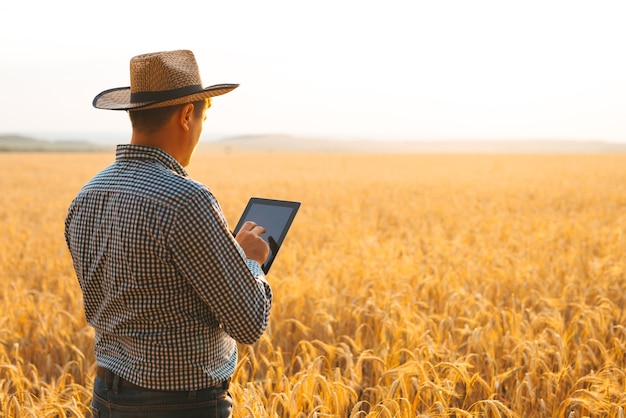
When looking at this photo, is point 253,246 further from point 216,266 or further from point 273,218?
point 216,266

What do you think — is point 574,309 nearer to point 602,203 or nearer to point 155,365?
point 155,365

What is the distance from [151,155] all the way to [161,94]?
197 millimetres

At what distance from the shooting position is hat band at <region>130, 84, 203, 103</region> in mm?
1874

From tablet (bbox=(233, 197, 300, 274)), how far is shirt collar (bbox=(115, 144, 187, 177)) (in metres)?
0.43

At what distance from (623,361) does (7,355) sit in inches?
164

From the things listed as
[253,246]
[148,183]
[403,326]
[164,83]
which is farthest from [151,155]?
[403,326]

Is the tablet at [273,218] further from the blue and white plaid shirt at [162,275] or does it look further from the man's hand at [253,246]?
the blue and white plaid shirt at [162,275]

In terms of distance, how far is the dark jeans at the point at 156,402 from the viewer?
192 centimetres

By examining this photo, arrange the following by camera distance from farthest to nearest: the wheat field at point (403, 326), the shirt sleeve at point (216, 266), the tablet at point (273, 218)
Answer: the wheat field at point (403, 326) < the tablet at point (273, 218) < the shirt sleeve at point (216, 266)

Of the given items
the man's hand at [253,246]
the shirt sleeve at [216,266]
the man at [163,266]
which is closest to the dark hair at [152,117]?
the man at [163,266]

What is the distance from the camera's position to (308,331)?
465cm

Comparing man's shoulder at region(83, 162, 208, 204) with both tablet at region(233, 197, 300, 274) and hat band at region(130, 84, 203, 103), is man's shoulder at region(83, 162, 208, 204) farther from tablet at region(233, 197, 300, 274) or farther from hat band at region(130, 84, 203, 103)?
tablet at region(233, 197, 300, 274)

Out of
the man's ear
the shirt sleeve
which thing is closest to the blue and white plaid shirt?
the shirt sleeve

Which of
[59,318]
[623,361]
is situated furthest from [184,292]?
[623,361]
